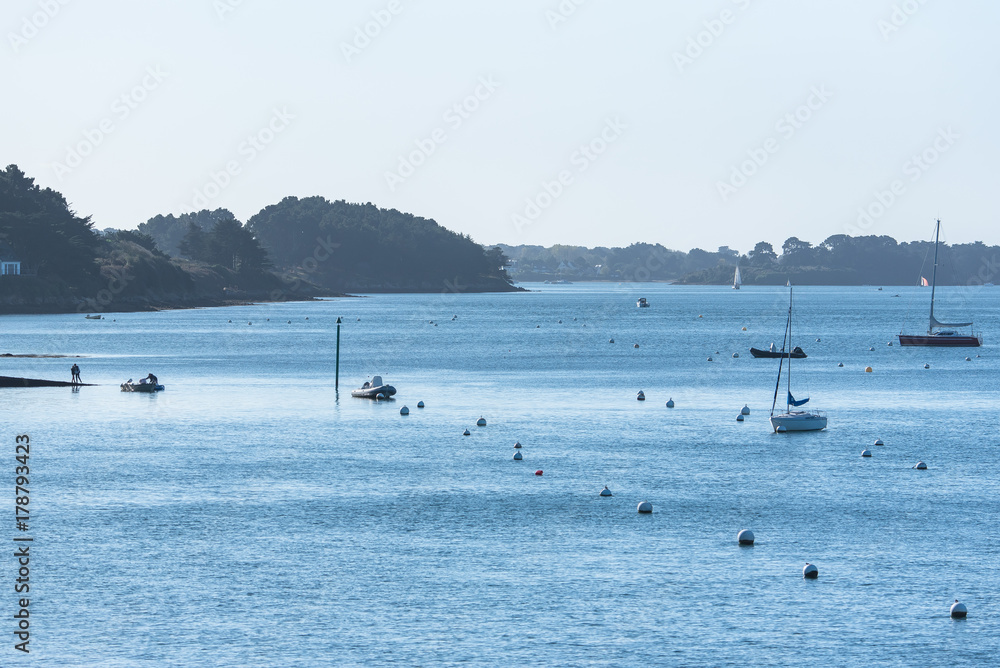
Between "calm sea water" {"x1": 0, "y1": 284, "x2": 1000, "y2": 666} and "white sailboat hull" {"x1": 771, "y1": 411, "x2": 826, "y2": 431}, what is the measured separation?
982 millimetres

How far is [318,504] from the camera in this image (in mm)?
53062

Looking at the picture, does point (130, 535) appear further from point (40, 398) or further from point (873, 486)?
point (40, 398)

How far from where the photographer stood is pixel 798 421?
76.8m

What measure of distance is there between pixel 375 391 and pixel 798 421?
33597mm

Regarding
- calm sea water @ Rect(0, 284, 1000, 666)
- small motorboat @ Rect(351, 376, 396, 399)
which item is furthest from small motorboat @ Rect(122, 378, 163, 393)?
small motorboat @ Rect(351, 376, 396, 399)

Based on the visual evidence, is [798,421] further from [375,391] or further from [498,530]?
[498,530]

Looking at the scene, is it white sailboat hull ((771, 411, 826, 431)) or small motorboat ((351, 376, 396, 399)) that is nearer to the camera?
white sailboat hull ((771, 411, 826, 431))

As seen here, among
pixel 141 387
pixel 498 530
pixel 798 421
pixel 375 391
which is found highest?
pixel 798 421

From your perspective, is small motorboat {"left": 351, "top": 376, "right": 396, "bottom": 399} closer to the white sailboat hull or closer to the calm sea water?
the calm sea water

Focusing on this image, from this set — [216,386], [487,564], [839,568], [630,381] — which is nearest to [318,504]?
[487,564]

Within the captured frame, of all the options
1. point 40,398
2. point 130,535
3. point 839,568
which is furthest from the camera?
point 40,398

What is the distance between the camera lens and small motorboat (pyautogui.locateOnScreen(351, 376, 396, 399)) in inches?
3746

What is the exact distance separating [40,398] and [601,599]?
Answer: 64904 mm

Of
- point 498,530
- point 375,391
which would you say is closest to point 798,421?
point 375,391
